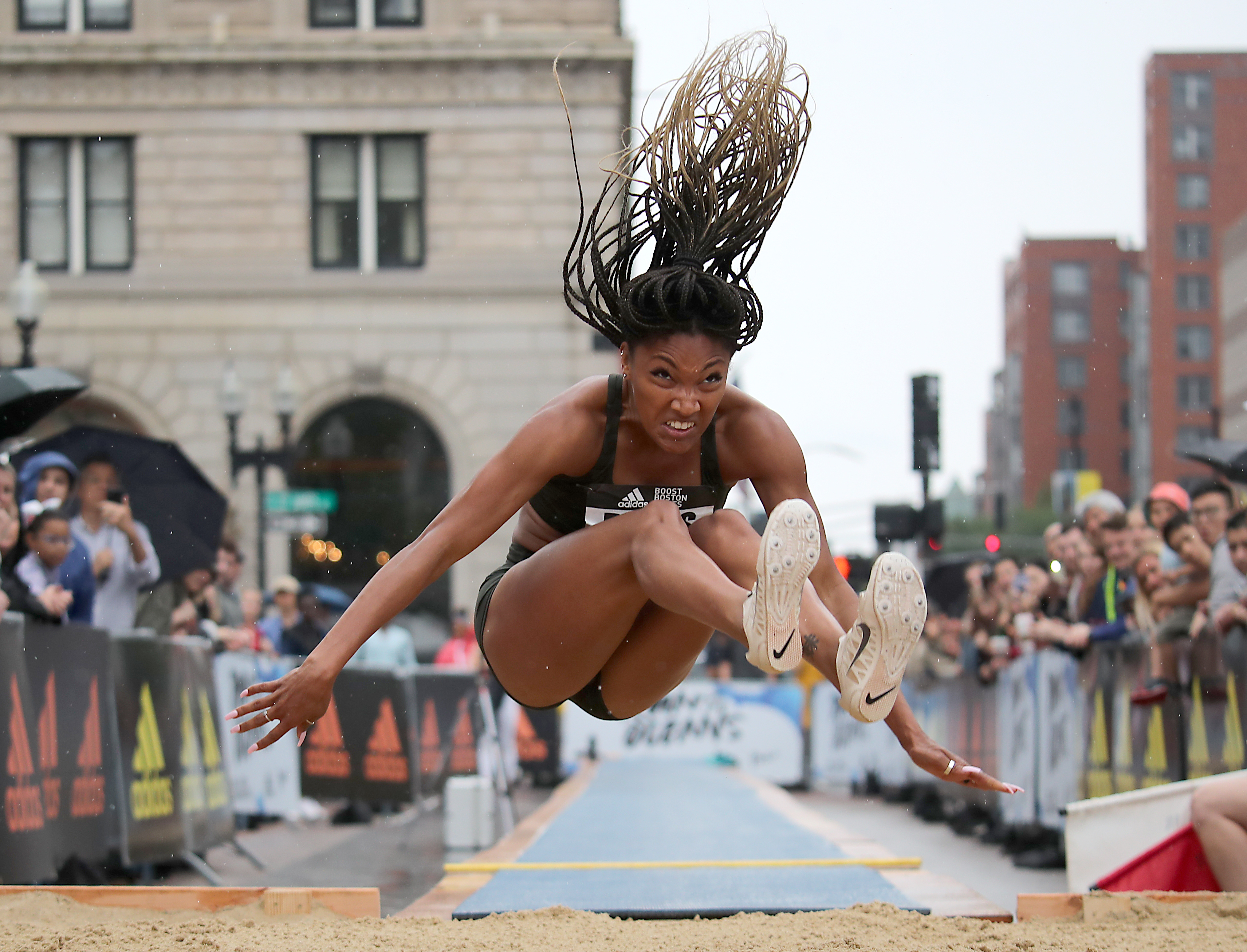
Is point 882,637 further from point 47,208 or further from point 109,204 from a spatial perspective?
point 47,208

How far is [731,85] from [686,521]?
1.34 metres

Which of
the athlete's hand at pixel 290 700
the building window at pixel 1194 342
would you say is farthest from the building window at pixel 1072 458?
the athlete's hand at pixel 290 700

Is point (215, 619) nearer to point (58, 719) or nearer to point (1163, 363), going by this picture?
point (58, 719)

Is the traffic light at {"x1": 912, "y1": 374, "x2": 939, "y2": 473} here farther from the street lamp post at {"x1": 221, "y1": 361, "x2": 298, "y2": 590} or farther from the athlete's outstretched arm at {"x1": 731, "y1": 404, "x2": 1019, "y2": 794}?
the athlete's outstretched arm at {"x1": 731, "y1": 404, "x2": 1019, "y2": 794}

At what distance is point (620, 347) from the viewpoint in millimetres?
3920

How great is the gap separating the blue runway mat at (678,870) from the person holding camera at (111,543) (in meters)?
2.49

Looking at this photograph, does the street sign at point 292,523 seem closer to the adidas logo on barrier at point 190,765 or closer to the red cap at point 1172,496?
the adidas logo on barrier at point 190,765

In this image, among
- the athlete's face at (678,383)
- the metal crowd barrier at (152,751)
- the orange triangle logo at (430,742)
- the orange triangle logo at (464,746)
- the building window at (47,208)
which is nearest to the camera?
the athlete's face at (678,383)

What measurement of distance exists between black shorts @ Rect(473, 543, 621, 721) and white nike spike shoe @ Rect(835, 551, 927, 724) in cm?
129

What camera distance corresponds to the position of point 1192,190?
180 feet

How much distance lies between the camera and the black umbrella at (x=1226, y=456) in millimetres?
6691

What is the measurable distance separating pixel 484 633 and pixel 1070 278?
76457 millimetres

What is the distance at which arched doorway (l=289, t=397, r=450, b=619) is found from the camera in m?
19.4

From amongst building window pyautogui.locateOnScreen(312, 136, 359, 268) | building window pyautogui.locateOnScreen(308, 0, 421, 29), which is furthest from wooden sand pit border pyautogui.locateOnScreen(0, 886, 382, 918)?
building window pyautogui.locateOnScreen(308, 0, 421, 29)
